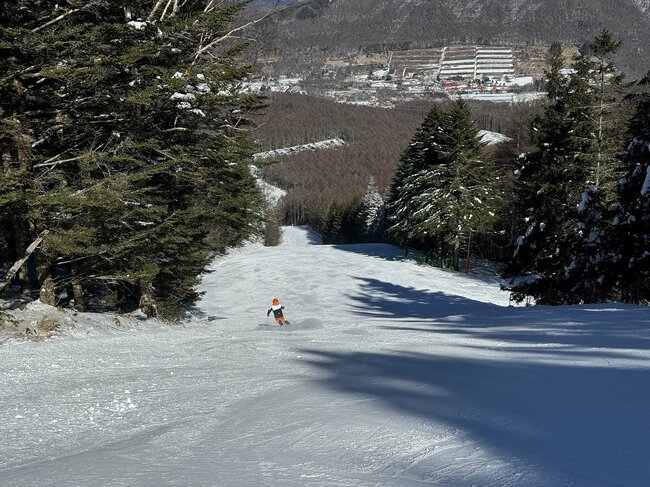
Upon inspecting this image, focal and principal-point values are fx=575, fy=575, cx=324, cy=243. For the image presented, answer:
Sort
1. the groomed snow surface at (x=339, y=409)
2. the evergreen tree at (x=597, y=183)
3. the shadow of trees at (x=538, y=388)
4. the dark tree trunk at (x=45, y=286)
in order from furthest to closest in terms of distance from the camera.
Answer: the evergreen tree at (x=597, y=183)
the dark tree trunk at (x=45, y=286)
the groomed snow surface at (x=339, y=409)
the shadow of trees at (x=538, y=388)

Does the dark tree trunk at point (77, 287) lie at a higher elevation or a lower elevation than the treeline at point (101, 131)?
lower

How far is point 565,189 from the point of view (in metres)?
26.1

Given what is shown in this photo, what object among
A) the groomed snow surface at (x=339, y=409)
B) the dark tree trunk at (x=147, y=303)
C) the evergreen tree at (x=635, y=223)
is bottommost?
the dark tree trunk at (x=147, y=303)

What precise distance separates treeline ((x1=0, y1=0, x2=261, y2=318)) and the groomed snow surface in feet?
9.06

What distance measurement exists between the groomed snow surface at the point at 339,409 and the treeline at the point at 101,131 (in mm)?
2762

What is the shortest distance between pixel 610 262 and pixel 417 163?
2959cm

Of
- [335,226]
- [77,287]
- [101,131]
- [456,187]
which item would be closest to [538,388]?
[101,131]

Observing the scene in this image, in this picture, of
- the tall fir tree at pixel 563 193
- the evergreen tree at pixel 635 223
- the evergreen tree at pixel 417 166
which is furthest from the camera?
the evergreen tree at pixel 417 166

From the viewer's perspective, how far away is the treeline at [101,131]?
448 inches

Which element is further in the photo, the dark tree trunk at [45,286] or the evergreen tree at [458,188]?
the evergreen tree at [458,188]

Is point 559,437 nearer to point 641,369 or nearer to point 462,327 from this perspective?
point 641,369

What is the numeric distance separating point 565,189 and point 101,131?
20424mm

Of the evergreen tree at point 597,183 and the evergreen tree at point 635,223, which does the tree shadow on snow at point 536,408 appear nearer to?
the evergreen tree at point 635,223

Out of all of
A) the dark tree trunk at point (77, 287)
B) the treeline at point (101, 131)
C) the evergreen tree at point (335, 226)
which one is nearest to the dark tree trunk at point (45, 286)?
the treeline at point (101, 131)
